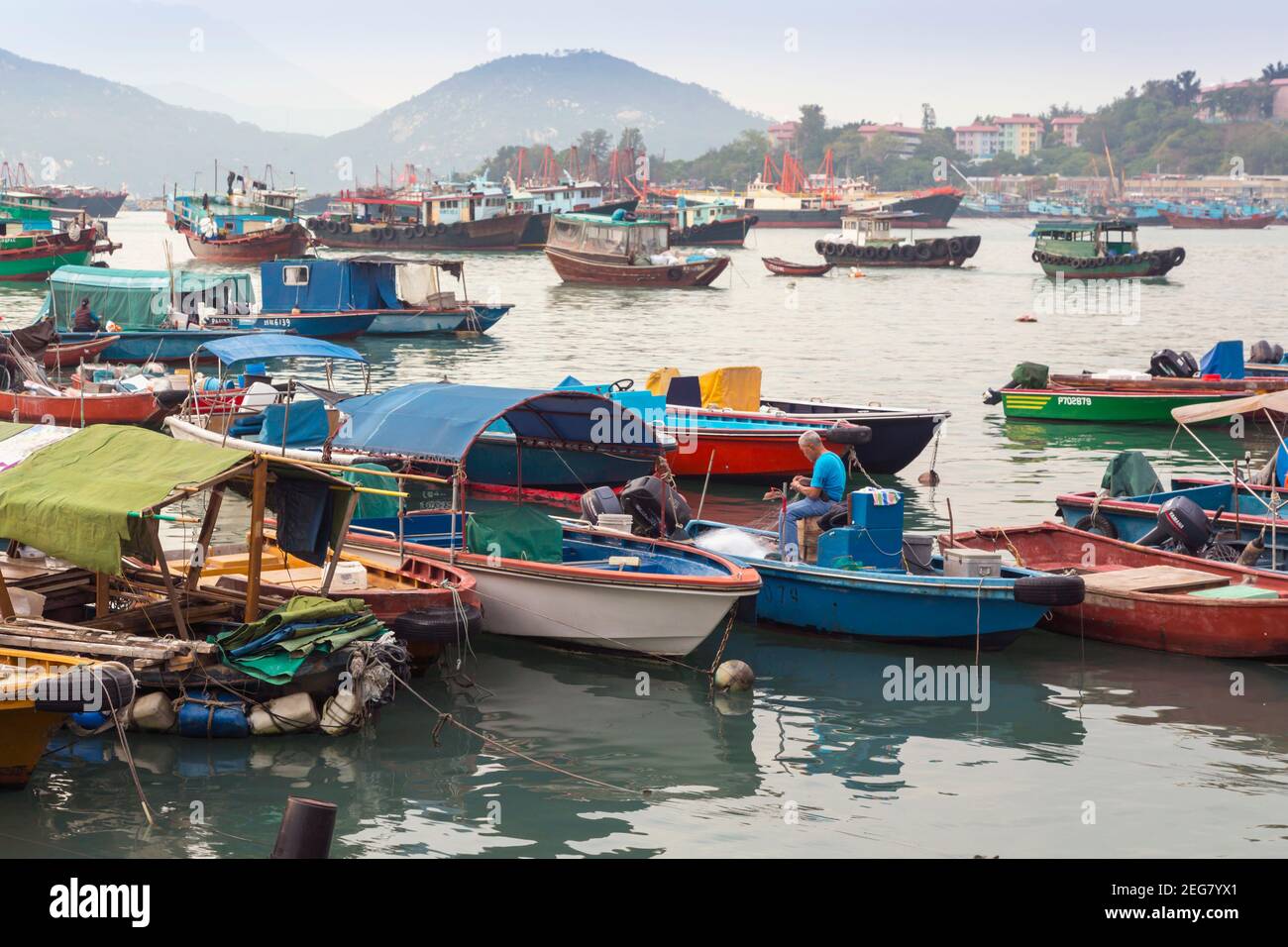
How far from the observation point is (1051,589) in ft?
44.8

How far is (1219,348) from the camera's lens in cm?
2861

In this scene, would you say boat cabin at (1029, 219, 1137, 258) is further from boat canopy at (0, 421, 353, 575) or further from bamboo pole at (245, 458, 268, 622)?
bamboo pole at (245, 458, 268, 622)

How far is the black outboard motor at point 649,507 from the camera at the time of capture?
52.8ft

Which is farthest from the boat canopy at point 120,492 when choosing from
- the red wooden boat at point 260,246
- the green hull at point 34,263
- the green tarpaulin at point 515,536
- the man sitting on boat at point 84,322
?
the red wooden boat at point 260,246

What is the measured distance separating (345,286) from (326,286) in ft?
1.60

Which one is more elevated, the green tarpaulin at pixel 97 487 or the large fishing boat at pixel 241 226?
the large fishing boat at pixel 241 226

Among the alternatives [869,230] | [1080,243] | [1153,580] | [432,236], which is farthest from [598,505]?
[432,236]

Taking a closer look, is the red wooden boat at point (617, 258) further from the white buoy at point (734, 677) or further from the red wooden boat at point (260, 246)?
the white buoy at point (734, 677)

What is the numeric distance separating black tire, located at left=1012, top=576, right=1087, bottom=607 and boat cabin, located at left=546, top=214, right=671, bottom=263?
54.6m

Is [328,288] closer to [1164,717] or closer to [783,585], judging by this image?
[783,585]

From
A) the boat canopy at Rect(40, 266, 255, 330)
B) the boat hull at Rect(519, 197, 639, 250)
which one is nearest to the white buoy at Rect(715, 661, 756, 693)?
the boat canopy at Rect(40, 266, 255, 330)

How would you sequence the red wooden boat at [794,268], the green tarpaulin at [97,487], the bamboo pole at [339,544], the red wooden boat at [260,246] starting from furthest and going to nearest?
the red wooden boat at [794,268]
the red wooden boat at [260,246]
the bamboo pole at [339,544]
the green tarpaulin at [97,487]

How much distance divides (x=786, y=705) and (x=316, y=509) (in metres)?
4.37

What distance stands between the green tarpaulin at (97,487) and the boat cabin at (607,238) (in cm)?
5567
